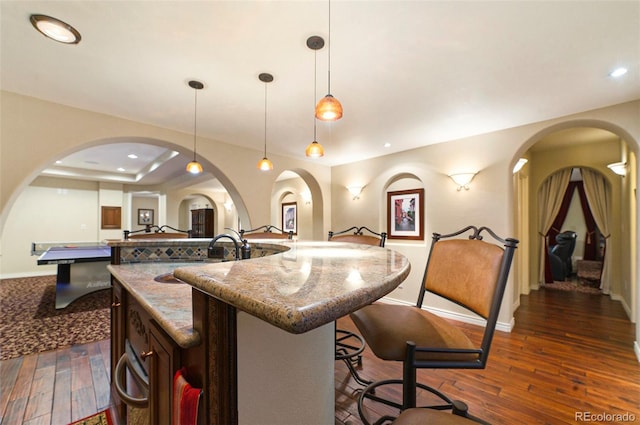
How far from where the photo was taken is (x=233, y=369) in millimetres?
634

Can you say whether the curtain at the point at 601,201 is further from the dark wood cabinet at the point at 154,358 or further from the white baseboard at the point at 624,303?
the dark wood cabinet at the point at 154,358

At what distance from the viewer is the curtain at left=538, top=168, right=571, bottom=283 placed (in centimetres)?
514

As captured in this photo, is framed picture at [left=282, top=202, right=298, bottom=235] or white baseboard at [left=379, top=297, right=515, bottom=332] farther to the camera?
framed picture at [left=282, top=202, right=298, bottom=235]

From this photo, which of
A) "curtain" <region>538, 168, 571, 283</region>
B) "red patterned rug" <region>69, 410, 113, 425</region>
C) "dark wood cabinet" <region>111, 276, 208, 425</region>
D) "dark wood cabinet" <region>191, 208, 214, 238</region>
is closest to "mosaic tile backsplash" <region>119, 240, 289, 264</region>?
"dark wood cabinet" <region>111, 276, 208, 425</region>

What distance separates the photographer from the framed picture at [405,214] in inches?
164

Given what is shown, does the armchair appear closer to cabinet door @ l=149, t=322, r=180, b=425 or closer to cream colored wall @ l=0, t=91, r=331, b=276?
cabinet door @ l=149, t=322, r=180, b=425

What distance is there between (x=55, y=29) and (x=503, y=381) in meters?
4.08

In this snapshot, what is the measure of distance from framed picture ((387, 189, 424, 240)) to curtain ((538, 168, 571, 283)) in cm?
298

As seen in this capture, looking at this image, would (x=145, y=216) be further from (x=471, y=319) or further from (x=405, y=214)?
(x=471, y=319)

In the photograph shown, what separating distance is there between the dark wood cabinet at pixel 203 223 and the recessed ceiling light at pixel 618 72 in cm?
1006

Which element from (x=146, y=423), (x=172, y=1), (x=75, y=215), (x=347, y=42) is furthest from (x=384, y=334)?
(x=75, y=215)

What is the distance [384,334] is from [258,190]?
3.39 metres

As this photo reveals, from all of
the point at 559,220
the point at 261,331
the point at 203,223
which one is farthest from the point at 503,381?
the point at 203,223

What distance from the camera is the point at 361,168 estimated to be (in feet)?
15.7
